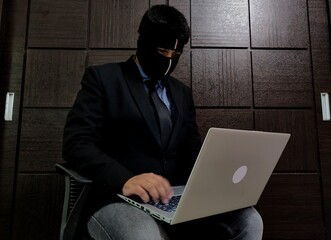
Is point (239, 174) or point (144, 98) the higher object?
point (144, 98)

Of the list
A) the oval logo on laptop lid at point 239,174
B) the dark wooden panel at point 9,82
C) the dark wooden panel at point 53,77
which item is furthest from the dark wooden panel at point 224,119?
the dark wooden panel at point 9,82

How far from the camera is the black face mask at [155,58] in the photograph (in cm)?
114

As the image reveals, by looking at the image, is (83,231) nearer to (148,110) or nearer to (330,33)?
(148,110)

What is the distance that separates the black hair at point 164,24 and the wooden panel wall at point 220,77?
64cm

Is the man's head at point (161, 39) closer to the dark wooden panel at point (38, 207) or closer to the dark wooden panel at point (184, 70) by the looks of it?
the dark wooden panel at point (184, 70)

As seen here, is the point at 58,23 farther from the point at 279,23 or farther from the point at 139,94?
the point at 279,23

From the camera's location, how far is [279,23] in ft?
6.11

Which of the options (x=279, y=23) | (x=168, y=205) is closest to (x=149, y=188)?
(x=168, y=205)

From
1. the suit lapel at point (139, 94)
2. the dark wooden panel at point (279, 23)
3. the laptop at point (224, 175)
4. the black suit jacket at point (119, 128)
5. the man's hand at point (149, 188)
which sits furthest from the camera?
the dark wooden panel at point (279, 23)

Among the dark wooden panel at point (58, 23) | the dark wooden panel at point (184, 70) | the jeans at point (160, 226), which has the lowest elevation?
the jeans at point (160, 226)

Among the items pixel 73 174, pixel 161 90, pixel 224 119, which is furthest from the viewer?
pixel 224 119

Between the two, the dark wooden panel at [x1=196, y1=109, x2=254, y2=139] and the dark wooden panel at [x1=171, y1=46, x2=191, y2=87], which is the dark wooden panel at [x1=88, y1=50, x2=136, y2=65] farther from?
the dark wooden panel at [x1=196, y1=109, x2=254, y2=139]

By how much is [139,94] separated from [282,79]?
3.71 feet

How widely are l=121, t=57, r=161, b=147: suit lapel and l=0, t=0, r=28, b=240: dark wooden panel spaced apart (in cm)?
92
